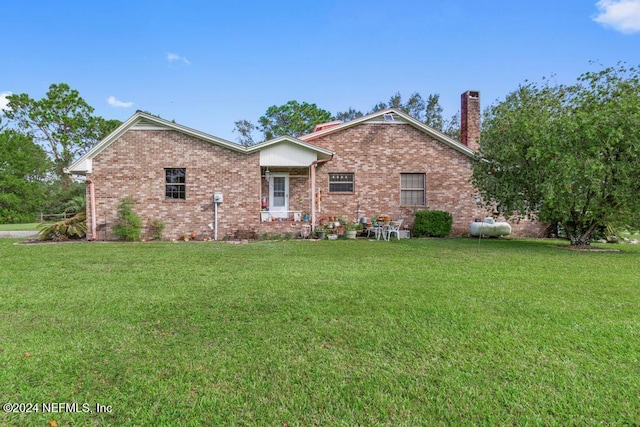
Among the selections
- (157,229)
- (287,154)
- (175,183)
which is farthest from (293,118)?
(157,229)

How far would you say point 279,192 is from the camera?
13.9 m

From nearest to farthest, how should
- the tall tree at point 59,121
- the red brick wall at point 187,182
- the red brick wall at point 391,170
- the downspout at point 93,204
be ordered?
the downspout at point 93,204
the red brick wall at point 187,182
the red brick wall at point 391,170
the tall tree at point 59,121

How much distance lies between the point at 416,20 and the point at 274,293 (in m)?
12.1

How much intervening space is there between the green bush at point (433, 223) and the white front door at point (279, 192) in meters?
5.37

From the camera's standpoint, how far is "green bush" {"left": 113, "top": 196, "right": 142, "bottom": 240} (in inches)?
466

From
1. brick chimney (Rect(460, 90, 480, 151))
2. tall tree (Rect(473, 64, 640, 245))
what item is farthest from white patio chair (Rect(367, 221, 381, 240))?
brick chimney (Rect(460, 90, 480, 151))

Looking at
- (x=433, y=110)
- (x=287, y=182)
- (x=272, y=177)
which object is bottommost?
(x=287, y=182)

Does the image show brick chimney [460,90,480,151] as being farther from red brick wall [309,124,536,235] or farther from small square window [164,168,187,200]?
small square window [164,168,187,200]

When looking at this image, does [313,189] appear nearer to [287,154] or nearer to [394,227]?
[287,154]

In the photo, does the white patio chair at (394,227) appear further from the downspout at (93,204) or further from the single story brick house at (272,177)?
the downspout at (93,204)

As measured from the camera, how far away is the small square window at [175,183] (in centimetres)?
1255

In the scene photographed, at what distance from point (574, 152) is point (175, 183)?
1298cm

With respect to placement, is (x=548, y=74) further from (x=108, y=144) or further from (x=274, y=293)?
(x=108, y=144)

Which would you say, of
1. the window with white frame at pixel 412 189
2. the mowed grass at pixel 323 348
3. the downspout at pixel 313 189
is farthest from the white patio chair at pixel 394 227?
the mowed grass at pixel 323 348
